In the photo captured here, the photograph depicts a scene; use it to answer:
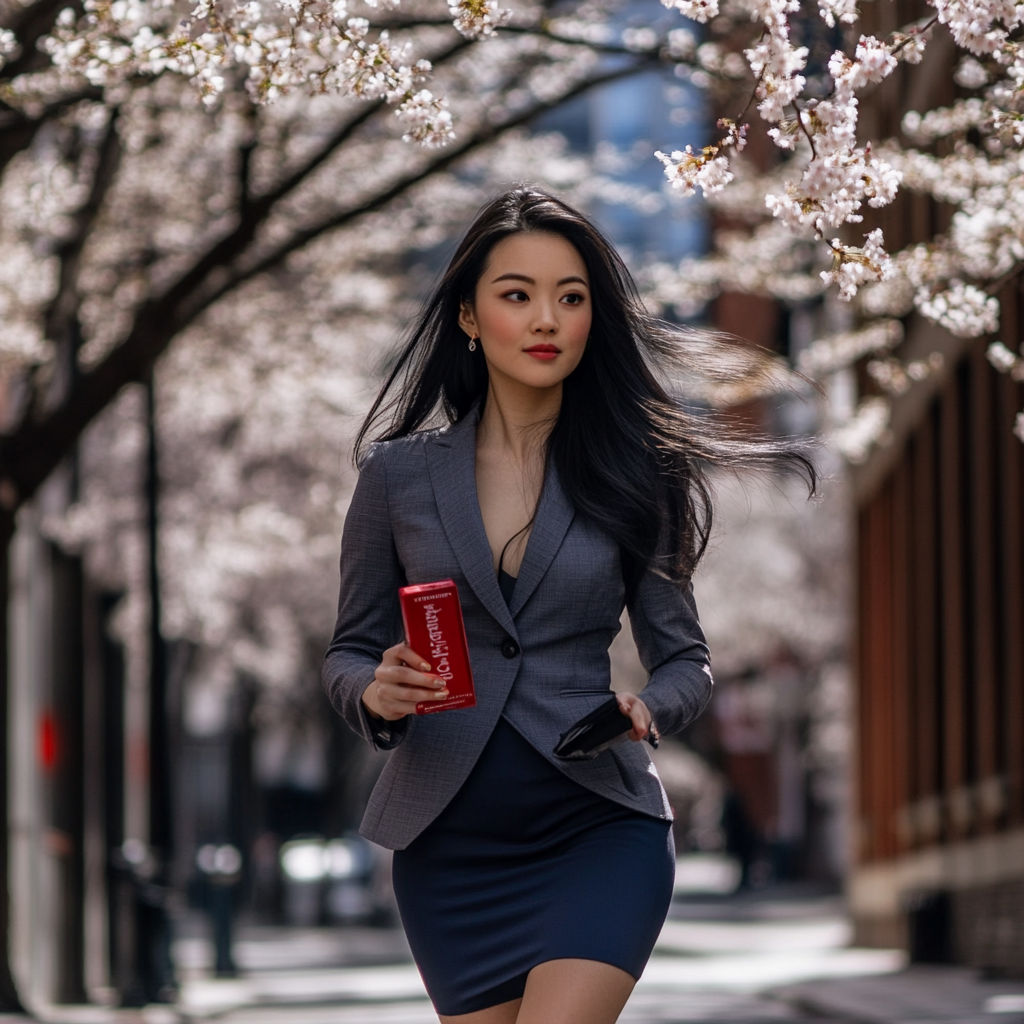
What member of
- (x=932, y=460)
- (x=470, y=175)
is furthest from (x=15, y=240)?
(x=932, y=460)

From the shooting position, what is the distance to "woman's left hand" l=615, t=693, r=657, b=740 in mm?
3428

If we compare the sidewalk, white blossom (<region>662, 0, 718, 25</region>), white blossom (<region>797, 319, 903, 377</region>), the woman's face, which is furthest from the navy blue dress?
the sidewalk

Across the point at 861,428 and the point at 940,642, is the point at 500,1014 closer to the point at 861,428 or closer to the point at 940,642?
the point at 861,428

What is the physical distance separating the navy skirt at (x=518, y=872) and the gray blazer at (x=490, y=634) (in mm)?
43

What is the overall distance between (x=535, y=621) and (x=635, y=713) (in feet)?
1.13

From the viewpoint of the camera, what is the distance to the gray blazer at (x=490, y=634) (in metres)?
3.67

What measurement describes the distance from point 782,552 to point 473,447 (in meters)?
39.2

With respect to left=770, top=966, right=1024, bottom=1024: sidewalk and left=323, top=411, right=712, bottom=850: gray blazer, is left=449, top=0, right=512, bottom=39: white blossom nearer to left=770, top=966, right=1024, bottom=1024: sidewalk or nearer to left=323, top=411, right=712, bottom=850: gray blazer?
left=323, top=411, right=712, bottom=850: gray blazer

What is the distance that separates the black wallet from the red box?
186mm

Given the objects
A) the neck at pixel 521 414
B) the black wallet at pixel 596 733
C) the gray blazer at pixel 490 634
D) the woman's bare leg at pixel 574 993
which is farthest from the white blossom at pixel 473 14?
the woman's bare leg at pixel 574 993

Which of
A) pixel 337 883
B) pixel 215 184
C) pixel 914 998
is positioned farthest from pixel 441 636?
pixel 337 883

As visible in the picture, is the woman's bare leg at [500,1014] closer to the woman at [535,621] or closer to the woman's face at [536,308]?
the woman at [535,621]

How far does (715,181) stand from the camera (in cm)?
425

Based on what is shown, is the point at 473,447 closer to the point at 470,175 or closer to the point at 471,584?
the point at 471,584
